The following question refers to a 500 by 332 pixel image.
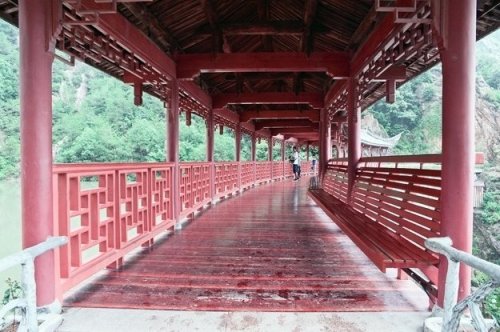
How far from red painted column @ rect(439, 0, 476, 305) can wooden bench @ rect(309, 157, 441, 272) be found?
194 millimetres

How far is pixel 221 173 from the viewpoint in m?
8.98

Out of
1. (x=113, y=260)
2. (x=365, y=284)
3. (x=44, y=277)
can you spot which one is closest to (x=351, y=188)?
(x=365, y=284)

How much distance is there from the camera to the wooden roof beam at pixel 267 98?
346 inches

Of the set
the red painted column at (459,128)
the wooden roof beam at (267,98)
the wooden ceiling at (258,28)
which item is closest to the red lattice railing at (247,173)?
the wooden roof beam at (267,98)

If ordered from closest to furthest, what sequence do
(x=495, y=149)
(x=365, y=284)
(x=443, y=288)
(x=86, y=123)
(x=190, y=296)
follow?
(x=443, y=288) → (x=190, y=296) → (x=365, y=284) → (x=495, y=149) → (x=86, y=123)

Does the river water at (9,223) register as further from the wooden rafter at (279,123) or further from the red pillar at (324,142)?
the wooden rafter at (279,123)

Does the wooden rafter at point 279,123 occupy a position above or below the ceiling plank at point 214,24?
below

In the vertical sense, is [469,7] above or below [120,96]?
below

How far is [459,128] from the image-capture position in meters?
2.24

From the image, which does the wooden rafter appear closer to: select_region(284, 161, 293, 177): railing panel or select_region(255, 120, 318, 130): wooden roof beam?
select_region(255, 120, 318, 130): wooden roof beam

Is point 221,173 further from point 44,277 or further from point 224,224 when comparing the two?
point 44,277

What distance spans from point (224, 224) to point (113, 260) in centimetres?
249

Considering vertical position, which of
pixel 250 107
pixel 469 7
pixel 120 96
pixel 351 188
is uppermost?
pixel 120 96

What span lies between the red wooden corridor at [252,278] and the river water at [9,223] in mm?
6460
